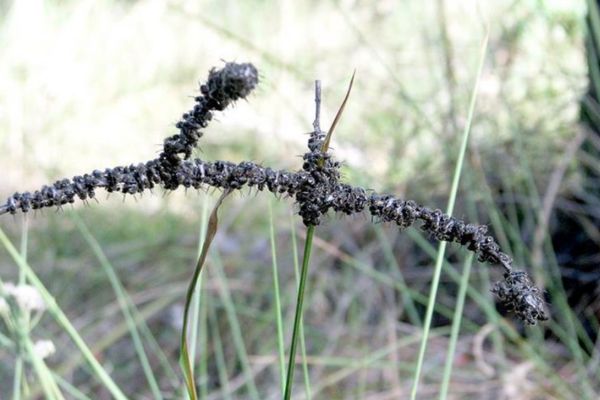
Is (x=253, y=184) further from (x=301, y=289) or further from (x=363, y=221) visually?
(x=363, y=221)

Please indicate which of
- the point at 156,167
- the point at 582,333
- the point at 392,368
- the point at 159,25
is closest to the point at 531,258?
the point at 582,333

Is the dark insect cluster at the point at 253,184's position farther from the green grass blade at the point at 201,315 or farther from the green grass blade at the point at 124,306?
the green grass blade at the point at 124,306

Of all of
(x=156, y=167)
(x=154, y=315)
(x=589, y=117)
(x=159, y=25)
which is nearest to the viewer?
(x=156, y=167)

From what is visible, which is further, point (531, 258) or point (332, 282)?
point (332, 282)

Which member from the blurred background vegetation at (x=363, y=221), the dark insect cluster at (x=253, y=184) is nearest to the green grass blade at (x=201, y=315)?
the blurred background vegetation at (x=363, y=221)

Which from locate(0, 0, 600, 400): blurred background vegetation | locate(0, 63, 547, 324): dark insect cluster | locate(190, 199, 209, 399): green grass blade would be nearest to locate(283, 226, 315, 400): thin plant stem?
locate(0, 63, 547, 324): dark insect cluster

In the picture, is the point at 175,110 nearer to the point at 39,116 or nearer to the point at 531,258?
the point at 39,116
